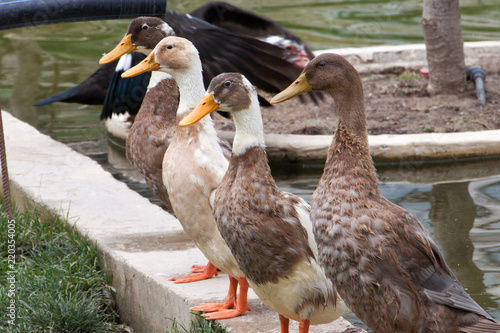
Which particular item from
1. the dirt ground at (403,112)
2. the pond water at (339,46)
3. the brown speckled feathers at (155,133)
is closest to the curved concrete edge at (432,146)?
the pond water at (339,46)

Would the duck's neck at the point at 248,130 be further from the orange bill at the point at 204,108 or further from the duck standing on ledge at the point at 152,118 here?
the duck standing on ledge at the point at 152,118

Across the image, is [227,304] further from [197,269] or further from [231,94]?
[231,94]

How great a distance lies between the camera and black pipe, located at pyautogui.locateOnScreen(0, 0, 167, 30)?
3898 mm

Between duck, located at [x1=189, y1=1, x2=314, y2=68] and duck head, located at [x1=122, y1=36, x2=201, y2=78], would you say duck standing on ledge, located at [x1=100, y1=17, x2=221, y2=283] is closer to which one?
duck head, located at [x1=122, y1=36, x2=201, y2=78]

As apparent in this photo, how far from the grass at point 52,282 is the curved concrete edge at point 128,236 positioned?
0.07m

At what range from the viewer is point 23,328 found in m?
3.34

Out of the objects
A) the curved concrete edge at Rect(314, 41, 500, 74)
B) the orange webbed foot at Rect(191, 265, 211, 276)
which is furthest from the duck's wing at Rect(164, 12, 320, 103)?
Answer: the orange webbed foot at Rect(191, 265, 211, 276)

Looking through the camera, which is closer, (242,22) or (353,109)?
(353,109)

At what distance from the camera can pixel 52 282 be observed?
3.62m

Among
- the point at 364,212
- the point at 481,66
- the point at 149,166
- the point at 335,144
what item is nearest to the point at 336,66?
the point at 335,144

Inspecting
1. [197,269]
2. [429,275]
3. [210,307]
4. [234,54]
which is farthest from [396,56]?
[429,275]

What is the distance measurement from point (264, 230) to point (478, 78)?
4507mm

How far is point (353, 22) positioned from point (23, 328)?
867cm

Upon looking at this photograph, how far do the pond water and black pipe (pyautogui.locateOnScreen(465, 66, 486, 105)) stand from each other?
108 cm
